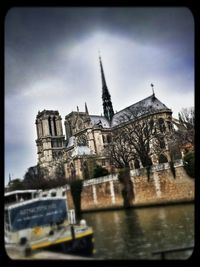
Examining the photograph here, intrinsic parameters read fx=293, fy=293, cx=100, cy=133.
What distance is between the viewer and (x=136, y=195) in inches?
116

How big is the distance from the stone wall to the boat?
0.20 m

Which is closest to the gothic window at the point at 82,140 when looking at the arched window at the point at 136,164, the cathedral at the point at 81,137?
the cathedral at the point at 81,137

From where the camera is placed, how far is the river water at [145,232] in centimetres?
266

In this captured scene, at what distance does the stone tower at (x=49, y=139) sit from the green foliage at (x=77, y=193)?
1.13 ft

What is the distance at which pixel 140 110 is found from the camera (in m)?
3.51

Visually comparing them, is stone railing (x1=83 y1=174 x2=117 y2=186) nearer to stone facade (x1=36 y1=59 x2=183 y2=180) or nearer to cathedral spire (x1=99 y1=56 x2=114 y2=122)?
stone facade (x1=36 y1=59 x2=183 y2=180)

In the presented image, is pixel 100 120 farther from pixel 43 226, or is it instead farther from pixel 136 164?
pixel 43 226

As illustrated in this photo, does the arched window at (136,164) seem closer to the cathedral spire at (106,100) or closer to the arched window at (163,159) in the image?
the arched window at (163,159)

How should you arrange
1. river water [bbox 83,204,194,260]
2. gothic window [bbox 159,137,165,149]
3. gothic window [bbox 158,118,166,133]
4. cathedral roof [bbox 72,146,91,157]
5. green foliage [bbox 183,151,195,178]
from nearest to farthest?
river water [bbox 83,204,194,260]
green foliage [bbox 183,151,195,178]
cathedral roof [bbox 72,146,91,157]
gothic window [bbox 159,137,165,149]
gothic window [bbox 158,118,166,133]

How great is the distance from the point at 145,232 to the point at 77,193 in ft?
2.50

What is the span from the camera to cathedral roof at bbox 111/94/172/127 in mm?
3111

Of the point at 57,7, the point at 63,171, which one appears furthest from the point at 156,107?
the point at 57,7

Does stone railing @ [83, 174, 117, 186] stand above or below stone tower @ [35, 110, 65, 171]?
below

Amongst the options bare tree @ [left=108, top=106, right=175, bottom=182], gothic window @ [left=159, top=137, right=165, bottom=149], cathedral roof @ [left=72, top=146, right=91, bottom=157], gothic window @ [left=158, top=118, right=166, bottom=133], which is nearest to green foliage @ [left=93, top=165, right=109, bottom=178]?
bare tree @ [left=108, top=106, right=175, bottom=182]
